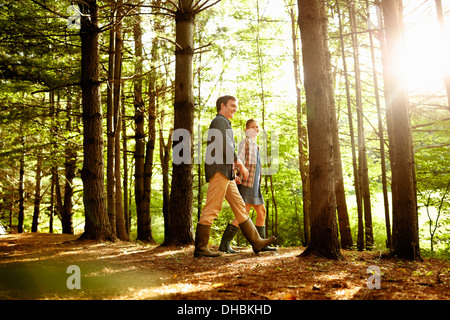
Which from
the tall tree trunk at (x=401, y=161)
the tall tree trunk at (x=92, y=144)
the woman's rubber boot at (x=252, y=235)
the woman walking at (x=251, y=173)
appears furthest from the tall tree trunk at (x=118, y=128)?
the tall tree trunk at (x=401, y=161)

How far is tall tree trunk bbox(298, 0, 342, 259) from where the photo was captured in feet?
15.0

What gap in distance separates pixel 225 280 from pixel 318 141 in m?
2.47

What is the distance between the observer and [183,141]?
6.11 m

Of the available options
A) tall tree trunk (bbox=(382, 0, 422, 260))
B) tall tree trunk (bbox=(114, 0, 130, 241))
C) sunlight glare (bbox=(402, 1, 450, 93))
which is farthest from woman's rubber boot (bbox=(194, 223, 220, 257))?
sunlight glare (bbox=(402, 1, 450, 93))

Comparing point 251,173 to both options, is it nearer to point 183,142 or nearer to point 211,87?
point 183,142

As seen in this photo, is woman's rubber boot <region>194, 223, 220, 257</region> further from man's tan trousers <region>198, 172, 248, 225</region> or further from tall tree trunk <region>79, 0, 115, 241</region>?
tall tree trunk <region>79, 0, 115, 241</region>

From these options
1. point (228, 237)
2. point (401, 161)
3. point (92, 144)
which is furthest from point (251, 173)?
point (92, 144)

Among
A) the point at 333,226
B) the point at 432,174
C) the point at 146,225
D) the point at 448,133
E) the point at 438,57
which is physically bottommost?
the point at 146,225

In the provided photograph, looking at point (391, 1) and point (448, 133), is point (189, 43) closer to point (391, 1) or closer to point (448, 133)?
point (391, 1)

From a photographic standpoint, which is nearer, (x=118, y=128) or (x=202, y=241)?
(x=202, y=241)
